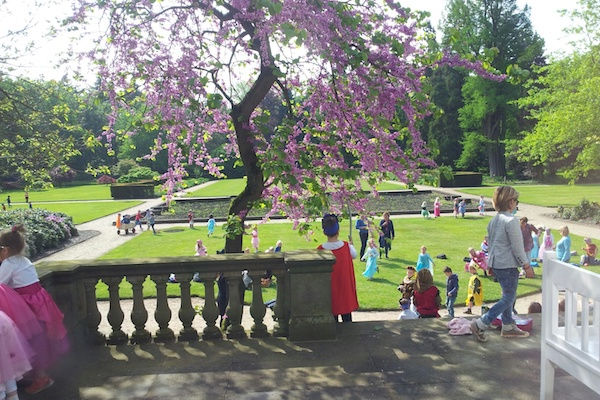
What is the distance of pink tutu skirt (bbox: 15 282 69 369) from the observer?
4008 mm

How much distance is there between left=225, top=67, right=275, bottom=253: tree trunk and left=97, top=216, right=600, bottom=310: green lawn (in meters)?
5.59

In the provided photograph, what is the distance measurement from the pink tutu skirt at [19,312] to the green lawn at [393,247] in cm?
808

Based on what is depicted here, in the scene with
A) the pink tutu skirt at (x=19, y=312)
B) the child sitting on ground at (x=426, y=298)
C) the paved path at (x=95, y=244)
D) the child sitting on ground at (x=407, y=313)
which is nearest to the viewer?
the pink tutu skirt at (x=19, y=312)

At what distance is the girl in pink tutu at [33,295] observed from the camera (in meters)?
3.93

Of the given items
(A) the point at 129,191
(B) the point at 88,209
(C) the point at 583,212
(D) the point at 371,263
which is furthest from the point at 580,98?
(A) the point at 129,191

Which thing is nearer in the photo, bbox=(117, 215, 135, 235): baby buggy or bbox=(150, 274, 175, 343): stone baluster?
bbox=(150, 274, 175, 343): stone baluster

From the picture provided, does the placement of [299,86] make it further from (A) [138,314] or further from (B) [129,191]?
(B) [129,191]

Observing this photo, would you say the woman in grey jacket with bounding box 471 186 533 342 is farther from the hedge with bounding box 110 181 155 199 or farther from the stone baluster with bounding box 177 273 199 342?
the hedge with bounding box 110 181 155 199

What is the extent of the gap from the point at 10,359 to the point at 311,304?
2.58m

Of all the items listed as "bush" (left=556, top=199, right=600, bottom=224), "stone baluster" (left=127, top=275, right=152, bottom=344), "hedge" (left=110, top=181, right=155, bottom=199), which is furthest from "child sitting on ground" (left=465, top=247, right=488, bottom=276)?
"hedge" (left=110, top=181, right=155, bottom=199)

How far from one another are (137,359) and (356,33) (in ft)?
13.4

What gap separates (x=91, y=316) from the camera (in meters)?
5.04

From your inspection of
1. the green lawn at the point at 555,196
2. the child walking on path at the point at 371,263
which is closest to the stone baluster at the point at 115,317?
the child walking on path at the point at 371,263

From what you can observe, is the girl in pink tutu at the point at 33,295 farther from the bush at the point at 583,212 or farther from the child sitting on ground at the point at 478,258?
the bush at the point at 583,212
